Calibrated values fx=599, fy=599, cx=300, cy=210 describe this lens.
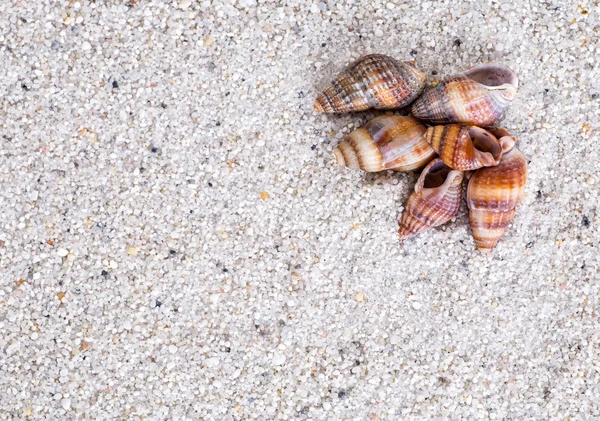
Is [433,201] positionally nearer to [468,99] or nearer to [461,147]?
[461,147]

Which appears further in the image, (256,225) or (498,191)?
(256,225)

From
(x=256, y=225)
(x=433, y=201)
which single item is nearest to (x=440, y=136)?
(x=433, y=201)

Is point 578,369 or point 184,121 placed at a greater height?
point 184,121

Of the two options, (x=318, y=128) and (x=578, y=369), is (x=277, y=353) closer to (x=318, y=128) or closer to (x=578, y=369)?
(x=318, y=128)

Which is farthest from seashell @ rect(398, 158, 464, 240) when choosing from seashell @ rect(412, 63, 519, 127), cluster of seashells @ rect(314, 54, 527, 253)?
seashell @ rect(412, 63, 519, 127)

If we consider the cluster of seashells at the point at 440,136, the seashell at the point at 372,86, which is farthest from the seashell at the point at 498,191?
the seashell at the point at 372,86

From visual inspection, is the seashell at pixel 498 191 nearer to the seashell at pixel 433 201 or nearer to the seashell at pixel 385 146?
the seashell at pixel 433 201

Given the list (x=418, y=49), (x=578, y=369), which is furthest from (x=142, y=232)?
(x=578, y=369)
